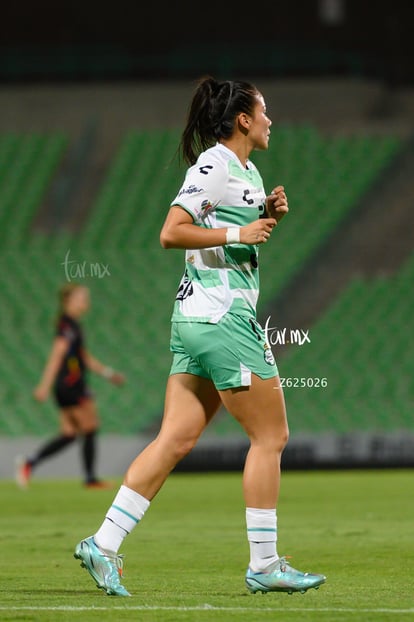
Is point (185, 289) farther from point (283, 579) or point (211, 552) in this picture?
point (211, 552)

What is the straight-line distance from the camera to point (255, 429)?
17.5 feet

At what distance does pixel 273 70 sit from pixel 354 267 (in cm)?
602

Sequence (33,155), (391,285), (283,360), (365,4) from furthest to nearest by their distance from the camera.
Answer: (365,4) → (33,155) → (391,285) → (283,360)

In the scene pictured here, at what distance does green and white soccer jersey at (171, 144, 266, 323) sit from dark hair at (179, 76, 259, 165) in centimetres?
13

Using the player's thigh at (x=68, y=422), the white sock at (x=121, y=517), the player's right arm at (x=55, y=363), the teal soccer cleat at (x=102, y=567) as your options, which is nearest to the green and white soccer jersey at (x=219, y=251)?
the white sock at (x=121, y=517)

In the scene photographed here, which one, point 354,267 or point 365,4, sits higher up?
point 365,4

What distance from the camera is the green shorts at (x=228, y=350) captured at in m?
5.32

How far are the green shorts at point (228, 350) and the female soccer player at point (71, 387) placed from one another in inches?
279

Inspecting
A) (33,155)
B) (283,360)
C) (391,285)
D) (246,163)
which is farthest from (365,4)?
(246,163)

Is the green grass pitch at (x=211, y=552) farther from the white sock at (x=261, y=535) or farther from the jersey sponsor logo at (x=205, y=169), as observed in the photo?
the jersey sponsor logo at (x=205, y=169)

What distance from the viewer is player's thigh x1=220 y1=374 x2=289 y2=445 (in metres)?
5.31

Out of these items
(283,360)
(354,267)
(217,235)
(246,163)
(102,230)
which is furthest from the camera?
(102,230)

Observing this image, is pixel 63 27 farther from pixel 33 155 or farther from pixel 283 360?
Result: pixel 283 360

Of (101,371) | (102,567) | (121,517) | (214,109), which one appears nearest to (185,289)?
(214,109)
